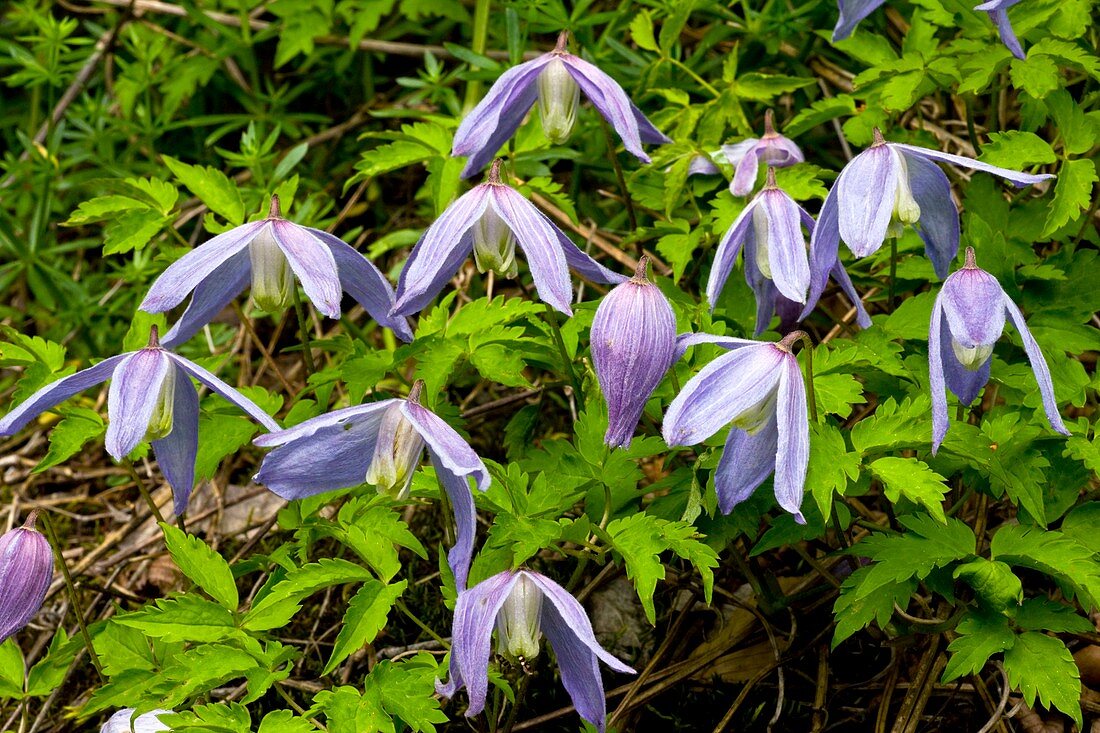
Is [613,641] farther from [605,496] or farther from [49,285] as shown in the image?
[49,285]

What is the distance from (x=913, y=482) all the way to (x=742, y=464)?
0.27 metres

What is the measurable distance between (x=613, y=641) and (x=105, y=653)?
1.05 m

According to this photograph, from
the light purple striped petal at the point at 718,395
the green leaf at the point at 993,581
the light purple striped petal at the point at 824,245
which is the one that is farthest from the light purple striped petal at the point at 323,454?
the green leaf at the point at 993,581

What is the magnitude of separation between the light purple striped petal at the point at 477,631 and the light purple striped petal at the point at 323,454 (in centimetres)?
29

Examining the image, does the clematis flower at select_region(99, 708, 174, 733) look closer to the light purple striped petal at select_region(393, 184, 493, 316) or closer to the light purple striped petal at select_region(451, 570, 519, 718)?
the light purple striped petal at select_region(451, 570, 519, 718)

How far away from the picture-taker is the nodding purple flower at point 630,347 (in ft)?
5.81

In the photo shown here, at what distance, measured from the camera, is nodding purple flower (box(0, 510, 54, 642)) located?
1876mm

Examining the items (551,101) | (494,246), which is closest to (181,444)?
(494,246)

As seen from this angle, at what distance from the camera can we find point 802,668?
2254 mm

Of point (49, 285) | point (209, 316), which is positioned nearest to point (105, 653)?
point (209, 316)

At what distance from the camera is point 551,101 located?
2152mm

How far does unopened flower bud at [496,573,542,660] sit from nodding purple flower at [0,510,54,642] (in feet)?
2.77

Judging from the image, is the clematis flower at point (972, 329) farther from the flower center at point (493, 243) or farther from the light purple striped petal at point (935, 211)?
the flower center at point (493, 243)

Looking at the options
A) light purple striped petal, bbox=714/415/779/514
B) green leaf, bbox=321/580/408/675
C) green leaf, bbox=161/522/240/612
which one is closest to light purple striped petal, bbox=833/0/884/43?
light purple striped petal, bbox=714/415/779/514
